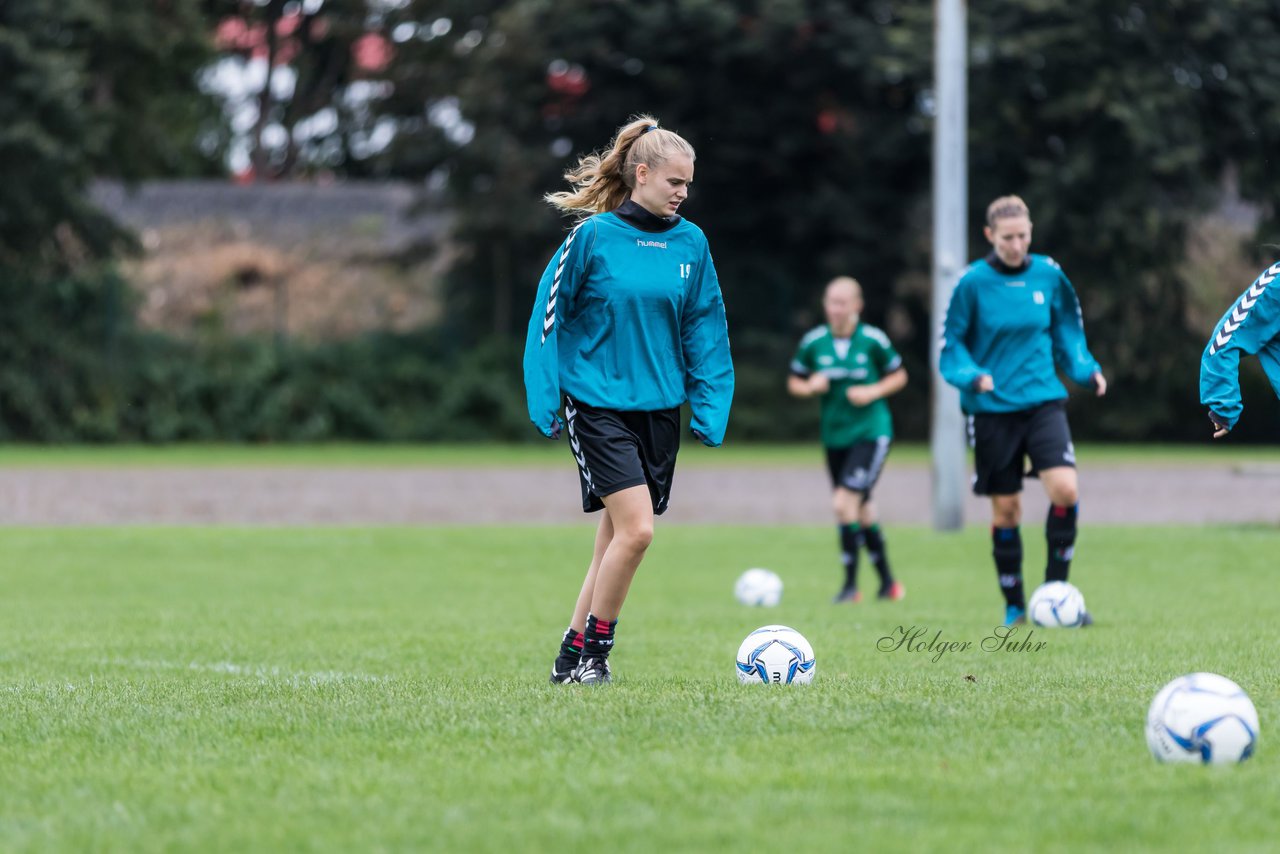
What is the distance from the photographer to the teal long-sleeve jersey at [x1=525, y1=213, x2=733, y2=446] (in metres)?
6.34

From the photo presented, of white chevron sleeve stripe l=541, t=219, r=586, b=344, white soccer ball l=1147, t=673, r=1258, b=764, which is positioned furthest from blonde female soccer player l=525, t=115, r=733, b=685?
white soccer ball l=1147, t=673, r=1258, b=764

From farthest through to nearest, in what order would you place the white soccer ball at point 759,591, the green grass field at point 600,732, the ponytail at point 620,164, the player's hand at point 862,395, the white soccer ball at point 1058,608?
the player's hand at point 862,395 → the white soccer ball at point 759,591 → the white soccer ball at point 1058,608 → the ponytail at point 620,164 → the green grass field at point 600,732

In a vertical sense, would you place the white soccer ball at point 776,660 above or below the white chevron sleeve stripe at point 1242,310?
below

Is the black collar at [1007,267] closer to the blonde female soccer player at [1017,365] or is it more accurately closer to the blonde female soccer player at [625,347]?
the blonde female soccer player at [1017,365]

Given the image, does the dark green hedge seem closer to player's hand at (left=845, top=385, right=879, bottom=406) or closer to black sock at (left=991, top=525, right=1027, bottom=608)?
player's hand at (left=845, top=385, right=879, bottom=406)

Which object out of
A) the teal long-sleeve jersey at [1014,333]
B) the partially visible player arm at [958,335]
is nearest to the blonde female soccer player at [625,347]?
the partially visible player arm at [958,335]

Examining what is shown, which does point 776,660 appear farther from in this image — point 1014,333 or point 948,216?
point 948,216

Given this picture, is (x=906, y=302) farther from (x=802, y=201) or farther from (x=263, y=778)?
(x=263, y=778)

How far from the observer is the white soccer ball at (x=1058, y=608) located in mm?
8914

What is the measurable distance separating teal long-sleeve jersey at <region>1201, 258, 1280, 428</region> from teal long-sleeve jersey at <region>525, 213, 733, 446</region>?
186 centimetres

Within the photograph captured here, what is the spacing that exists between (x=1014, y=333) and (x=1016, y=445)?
0.59 metres

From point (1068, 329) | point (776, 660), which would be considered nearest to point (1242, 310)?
Result: point (776, 660)

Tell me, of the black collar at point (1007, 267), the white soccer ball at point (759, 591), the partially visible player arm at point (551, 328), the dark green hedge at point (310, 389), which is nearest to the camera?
the partially visible player arm at point (551, 328)

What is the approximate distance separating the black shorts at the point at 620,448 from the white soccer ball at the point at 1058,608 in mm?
3118
